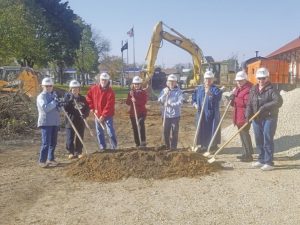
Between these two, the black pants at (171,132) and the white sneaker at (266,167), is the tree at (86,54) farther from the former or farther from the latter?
the white sneaker at (266,167)

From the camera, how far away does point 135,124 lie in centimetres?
1029

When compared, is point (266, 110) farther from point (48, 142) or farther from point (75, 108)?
point (48, 142)

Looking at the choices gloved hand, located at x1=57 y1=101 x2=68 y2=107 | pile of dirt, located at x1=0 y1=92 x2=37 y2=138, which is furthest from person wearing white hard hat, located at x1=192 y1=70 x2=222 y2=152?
pile of dirt, located at x1=0 y1=92 x2=37 y2=138

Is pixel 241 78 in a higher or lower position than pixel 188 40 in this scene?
lower

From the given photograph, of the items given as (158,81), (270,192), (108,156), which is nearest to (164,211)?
(270,192)

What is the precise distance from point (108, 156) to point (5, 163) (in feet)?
7.89

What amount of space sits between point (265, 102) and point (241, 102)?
2.92 ft

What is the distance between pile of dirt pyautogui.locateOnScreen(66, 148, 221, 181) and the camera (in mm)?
7918

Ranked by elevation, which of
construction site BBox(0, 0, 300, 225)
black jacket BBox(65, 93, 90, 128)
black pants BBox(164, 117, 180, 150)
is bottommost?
construction site BBox(0, 0, 300, 225)

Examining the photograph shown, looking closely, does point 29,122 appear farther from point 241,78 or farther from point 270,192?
point 270,192

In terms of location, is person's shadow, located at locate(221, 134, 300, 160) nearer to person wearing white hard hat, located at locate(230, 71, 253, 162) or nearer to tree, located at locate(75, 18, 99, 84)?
person wearing white hard hat, located at locate(230, 71, 253, 162)

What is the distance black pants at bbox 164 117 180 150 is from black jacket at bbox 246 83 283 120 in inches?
70.5

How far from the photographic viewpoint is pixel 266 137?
823cm

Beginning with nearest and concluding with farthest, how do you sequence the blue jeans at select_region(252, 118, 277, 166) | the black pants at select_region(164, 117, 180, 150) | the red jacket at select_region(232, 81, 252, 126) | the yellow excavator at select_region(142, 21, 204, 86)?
the blue jeans at select_region(252, 118, 277, 166), the red jacket at select_region(232, 81, 252, 126), the black pants at select_region(164, 117, 180, 150), the yellow excavator at select_region(142, 21, 204, 86)
